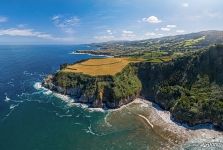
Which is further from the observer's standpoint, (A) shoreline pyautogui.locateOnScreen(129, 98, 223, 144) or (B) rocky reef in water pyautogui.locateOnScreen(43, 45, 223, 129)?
(B) rocky reef in water pyautogui.locateOnScreen(43, 45, 223, 129)

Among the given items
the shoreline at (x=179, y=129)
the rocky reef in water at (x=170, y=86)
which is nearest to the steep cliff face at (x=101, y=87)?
the rocky reef in water at (x=170, y=86)

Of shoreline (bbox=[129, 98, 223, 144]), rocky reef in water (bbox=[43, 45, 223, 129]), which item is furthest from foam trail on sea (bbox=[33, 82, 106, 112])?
shoreline (bbox=[129, 98, 223, 144])

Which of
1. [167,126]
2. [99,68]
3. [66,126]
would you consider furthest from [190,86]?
[66,126]

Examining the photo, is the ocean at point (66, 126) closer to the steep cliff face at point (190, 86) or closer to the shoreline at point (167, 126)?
the shoreline at point (167, 126)

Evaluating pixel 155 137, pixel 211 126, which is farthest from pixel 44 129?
pixel 211 126

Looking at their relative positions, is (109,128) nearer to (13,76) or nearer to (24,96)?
(24,96)

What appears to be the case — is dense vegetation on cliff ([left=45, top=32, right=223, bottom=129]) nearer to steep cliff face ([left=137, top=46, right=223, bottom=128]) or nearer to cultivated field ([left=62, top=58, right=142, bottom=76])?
steep cliff face ([left=137, top=46, right=223, bottom=128])

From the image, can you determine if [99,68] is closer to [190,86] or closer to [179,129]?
[190,86]

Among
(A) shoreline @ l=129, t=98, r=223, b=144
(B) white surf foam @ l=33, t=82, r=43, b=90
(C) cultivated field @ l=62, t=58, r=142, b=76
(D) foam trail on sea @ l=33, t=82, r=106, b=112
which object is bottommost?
(A) shoreline @ l=129, t=98, r=223, b=144
